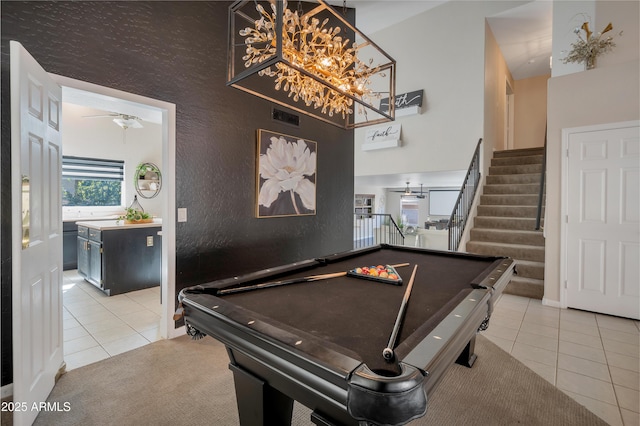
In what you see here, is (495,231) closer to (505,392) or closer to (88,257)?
(505,392)

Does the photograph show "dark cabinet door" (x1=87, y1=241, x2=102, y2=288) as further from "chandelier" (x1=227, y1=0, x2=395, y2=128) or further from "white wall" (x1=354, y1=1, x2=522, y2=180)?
"white wall" (x1=354, y1=1, x2=522, y2=180)

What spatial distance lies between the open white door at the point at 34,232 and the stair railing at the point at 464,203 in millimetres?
4704

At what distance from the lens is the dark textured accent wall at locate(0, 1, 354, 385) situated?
2000 millimetres

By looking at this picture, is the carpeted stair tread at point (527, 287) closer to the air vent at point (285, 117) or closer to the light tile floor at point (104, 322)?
the air vent at point (285, 117)

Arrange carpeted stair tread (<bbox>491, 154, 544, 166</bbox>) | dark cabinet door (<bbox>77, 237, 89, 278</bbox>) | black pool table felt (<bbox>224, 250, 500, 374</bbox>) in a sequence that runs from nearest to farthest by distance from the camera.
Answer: black pool table felt (<bbox>224, 250, 500, 374</bbox>)
dark cabinet door (<bbox>77, 237, 89, 278</bbox>)
carpeted stair tread (<bbox>491, 154, 544, 166</bbox>)

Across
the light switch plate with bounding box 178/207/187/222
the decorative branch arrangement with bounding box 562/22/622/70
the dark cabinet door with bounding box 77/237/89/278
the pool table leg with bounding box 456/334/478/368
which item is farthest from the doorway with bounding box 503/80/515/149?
the dark cabinet door with bounding box 77/237/89/278

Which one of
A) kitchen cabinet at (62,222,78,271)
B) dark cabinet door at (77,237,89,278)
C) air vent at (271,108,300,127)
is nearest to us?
air vent at (271,108,300,127)

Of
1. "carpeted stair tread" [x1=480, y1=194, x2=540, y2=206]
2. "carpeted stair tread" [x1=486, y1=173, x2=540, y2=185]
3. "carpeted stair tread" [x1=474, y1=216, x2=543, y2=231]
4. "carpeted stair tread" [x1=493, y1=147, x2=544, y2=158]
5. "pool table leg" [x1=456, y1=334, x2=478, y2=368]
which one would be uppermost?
"carpeted stair tread" [x1=493, y1=147, x2=544, y2=158]

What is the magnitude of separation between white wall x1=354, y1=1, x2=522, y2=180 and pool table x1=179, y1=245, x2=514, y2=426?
4.36 m

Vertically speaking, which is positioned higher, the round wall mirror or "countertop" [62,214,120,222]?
the round wall mirror

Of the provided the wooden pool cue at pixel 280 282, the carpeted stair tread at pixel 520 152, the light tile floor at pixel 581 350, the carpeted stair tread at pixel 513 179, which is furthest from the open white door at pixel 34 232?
the carpeted stair tread at pixel 520 152

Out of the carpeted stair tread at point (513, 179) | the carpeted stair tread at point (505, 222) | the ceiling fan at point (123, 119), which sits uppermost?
the ceiling fan at point (123, 119)

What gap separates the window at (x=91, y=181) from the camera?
5.46 m

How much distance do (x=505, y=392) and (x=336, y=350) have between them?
5.88 feet
